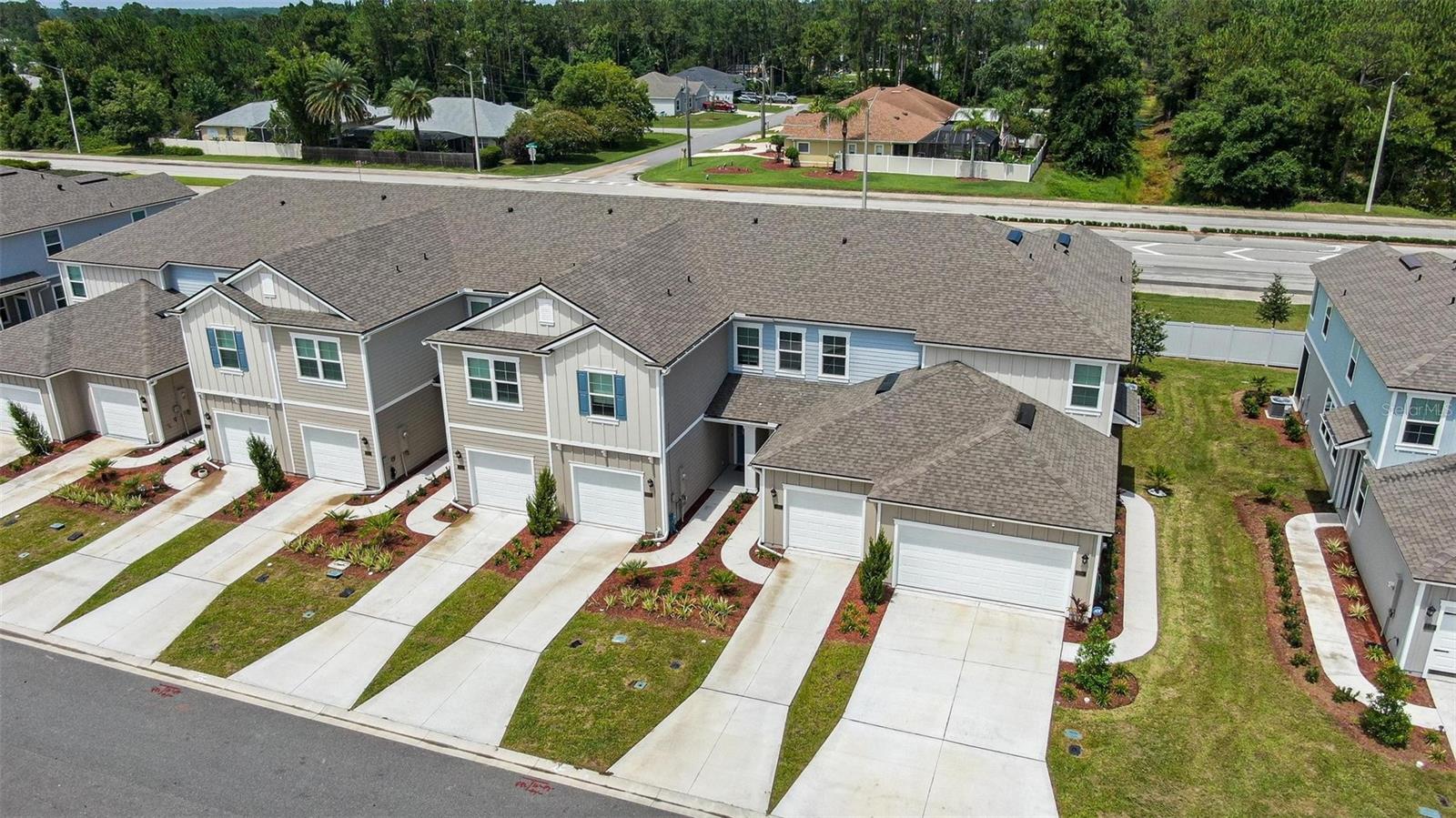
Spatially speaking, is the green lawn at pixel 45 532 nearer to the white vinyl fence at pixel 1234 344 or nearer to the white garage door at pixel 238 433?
the white garage door at pixel 238 433

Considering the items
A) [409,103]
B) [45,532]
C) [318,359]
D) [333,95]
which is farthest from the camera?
[333,95]

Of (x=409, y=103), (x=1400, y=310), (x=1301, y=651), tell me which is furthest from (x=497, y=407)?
(x=409, y=103)

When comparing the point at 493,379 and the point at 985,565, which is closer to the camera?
the point at 985,565

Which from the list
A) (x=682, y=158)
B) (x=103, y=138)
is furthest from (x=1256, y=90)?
(x=103, y=138)

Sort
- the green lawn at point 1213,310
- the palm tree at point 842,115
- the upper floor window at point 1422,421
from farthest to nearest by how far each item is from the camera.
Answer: the palm tree at point 842,115 < the green lawn at point 1213,310 < the upper floor window at point 1422,421

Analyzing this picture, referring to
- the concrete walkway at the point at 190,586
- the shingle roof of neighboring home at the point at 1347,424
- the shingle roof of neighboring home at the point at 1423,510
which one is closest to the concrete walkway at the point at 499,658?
the concrete walkway at the point at 190,586

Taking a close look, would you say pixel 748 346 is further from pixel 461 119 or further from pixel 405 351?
pixel 461 119
